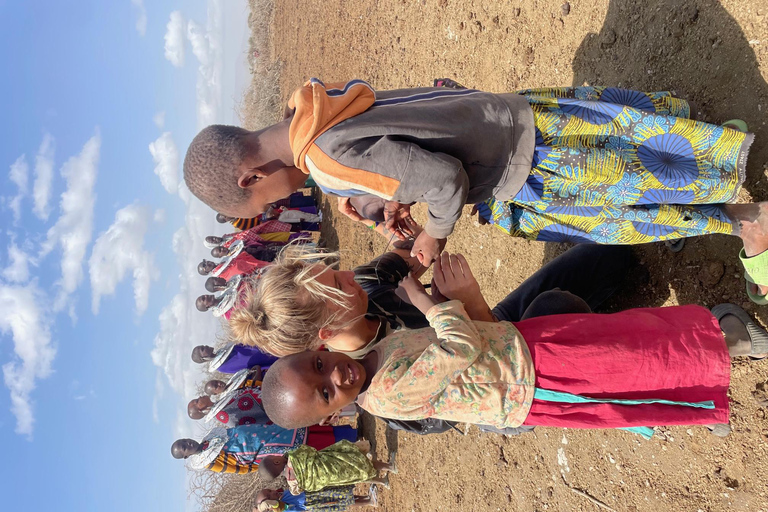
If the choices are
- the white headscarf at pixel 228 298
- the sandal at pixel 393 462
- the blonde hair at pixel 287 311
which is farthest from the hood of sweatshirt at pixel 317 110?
the sandal at pixel 393 462

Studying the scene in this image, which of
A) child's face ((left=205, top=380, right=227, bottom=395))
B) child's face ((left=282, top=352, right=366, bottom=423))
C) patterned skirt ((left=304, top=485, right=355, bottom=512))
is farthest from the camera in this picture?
child's face ((left=205, top=380, right=227, bottom=395))

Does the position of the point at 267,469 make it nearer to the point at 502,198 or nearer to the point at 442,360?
the point at 442,360

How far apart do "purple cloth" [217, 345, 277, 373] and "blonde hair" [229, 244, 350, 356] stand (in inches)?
120

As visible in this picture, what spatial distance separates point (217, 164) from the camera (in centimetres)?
180

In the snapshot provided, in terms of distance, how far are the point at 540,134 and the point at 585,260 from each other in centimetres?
109

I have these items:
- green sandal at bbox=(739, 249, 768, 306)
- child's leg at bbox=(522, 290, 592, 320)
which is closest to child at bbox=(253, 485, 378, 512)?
child's leg at bbox=(522, 290, 592, 320)

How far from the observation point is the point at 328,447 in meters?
4.86

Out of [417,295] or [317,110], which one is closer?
[317,110]

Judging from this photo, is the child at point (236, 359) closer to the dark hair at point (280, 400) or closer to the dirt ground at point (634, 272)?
the dirt ground at point (634, 272)

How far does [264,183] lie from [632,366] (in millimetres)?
1575

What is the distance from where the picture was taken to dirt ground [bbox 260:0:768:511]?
7.44 feet

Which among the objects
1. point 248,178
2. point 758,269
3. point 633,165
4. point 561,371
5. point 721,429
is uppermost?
point 248,178

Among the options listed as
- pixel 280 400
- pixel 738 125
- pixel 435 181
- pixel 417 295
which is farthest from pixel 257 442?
pixel 738 125

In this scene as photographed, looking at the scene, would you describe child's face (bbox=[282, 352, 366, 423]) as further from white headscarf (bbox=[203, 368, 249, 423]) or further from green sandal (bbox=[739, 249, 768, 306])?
white headscarf (bbox=[203, 368, 249, 423])
